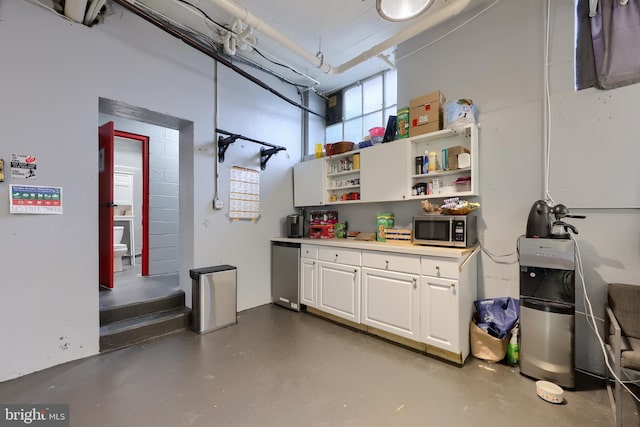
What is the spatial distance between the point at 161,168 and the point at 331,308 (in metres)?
3.49

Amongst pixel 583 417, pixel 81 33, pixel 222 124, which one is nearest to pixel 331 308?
pixel 583 417

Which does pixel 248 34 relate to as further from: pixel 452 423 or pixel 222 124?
pixel 452 423

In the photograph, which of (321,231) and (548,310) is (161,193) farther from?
(548,310)

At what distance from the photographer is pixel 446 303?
2.25m

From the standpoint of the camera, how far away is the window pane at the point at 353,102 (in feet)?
13.6

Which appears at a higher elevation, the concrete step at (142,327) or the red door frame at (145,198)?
the red door frame at (145,198)

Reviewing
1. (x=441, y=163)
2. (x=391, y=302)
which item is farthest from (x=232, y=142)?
(x=391, y=302)

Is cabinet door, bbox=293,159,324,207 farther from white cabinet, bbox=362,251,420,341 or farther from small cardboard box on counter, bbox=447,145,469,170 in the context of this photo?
small cardboard box on counter, bbox=447,145,469,170

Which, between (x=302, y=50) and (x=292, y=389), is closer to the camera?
(x=292, y=389)

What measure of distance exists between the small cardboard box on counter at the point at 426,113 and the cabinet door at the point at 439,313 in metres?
1.50

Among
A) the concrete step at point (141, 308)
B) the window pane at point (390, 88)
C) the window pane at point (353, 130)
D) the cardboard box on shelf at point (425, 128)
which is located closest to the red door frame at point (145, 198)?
the concrete step at point (141, 308)

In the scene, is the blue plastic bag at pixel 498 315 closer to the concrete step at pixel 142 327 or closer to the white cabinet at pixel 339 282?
the white cabinet at pixel 339 282

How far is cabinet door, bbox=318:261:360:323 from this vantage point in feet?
9.44

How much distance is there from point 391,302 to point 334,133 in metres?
2.95
